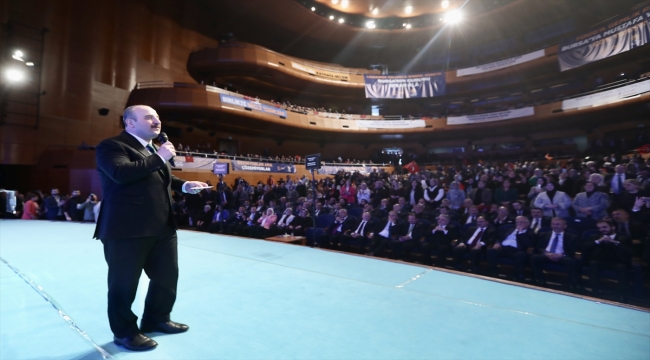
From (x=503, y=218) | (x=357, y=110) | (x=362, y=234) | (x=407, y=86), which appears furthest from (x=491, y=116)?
(x=362, y=234)

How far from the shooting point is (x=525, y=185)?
285 inches

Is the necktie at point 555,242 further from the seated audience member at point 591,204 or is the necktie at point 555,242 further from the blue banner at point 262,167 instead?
the blue banner at point 262,167

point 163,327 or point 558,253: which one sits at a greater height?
point 558,253

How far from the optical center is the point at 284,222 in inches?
284

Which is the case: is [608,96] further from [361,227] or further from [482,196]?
[361,227]

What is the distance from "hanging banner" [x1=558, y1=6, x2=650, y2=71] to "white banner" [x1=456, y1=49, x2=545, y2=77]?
188cm

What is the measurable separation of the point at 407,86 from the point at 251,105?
34.8ft

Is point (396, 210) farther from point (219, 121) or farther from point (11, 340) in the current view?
point (219, 121)

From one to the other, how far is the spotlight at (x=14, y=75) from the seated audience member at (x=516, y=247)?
16.9m

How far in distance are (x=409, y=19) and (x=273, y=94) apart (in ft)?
37.2

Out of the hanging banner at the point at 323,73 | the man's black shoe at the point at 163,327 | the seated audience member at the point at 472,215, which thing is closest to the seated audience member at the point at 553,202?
the seated audience member at the point at 472,215

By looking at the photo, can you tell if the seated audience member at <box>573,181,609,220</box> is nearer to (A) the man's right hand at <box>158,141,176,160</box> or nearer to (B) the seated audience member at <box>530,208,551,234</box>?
(B) the seated audience member at <box>530,208,551,234</box>

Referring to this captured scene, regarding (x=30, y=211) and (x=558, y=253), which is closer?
(x=558, y=253)

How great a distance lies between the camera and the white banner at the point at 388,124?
21.0m
